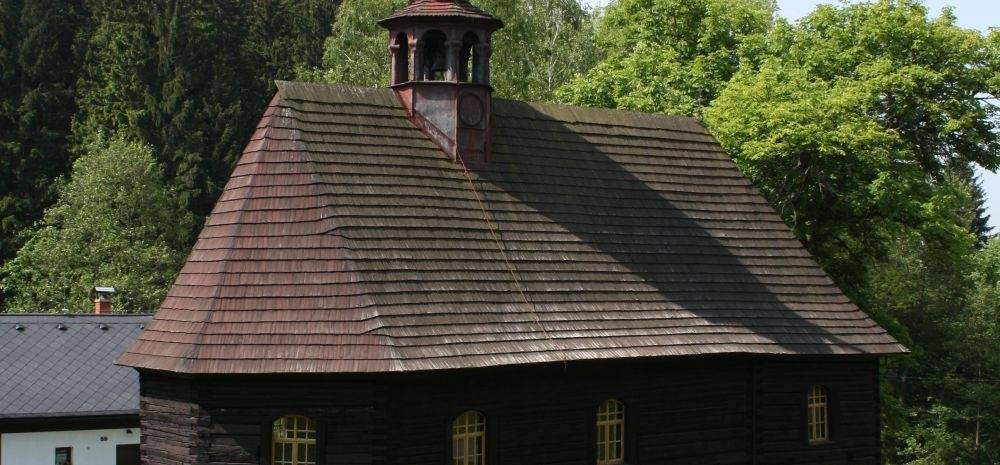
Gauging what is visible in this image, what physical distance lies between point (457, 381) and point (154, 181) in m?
28.8

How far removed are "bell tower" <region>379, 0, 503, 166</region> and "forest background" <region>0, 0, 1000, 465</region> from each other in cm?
870

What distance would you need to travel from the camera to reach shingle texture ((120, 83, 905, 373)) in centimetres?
1650

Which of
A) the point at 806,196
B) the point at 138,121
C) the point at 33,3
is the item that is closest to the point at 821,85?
the point at 806,196

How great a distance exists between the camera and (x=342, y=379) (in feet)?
53.3

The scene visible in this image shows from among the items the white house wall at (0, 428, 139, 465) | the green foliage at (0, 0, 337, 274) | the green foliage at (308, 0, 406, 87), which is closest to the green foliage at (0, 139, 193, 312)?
the green foliage at (0, 0, 337, 274)

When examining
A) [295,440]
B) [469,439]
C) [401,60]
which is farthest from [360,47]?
[295,440]

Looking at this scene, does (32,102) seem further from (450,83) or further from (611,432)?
(611,432)

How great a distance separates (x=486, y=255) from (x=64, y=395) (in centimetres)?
908

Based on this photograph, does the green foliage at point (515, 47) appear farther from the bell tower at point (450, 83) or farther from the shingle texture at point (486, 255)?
the bell tower at point (450, 83)

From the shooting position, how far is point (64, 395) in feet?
75.4

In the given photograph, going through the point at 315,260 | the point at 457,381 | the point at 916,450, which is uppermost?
the point at 315,260

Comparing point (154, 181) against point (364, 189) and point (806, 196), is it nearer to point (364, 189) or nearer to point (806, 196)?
point (806, 196)

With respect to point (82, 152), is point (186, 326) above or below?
below

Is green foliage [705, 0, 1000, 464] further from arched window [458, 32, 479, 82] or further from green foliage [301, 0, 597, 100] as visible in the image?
green foliage [301, 0, 597, 100]
